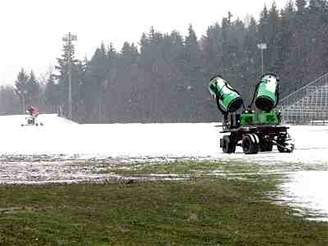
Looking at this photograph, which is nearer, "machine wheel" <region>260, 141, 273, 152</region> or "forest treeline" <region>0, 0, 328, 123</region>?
"machine wheel" <region>260, 141, 273, 152</region>

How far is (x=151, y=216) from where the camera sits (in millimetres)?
11047

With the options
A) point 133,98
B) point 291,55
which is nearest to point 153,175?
point 291,55

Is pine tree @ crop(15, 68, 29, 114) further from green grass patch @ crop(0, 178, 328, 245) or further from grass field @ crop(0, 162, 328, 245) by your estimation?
green grass patch @ crop(0, 178, 328, 245)

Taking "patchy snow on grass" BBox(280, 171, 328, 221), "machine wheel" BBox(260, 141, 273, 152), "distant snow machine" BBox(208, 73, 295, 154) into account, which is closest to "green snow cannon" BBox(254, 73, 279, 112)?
"distant snow machine" BBox(208, 73, 295, 154)

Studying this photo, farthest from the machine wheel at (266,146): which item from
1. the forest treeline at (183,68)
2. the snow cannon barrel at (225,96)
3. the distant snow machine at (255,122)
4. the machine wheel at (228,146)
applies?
the forest treeline at (183,68)

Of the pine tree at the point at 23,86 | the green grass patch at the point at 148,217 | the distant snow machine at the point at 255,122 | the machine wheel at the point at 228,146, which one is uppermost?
the pine tree at the point at 23,86

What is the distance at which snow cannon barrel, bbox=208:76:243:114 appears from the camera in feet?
104

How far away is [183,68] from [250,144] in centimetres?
9437

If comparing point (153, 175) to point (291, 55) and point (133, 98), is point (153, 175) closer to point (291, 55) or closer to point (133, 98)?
point (291, 55)

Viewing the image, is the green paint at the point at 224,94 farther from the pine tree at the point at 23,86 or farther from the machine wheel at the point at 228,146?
the pine tree at the point at 23,86

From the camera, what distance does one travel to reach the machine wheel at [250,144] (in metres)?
28.0

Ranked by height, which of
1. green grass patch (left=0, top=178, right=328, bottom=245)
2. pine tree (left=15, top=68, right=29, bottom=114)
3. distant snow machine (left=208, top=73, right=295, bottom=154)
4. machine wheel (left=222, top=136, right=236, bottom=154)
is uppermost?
pine tree (left=15, top=68, right=29, bottom=114)

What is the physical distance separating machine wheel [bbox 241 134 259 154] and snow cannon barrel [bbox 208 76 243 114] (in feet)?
10.9

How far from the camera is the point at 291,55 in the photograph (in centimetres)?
10494
